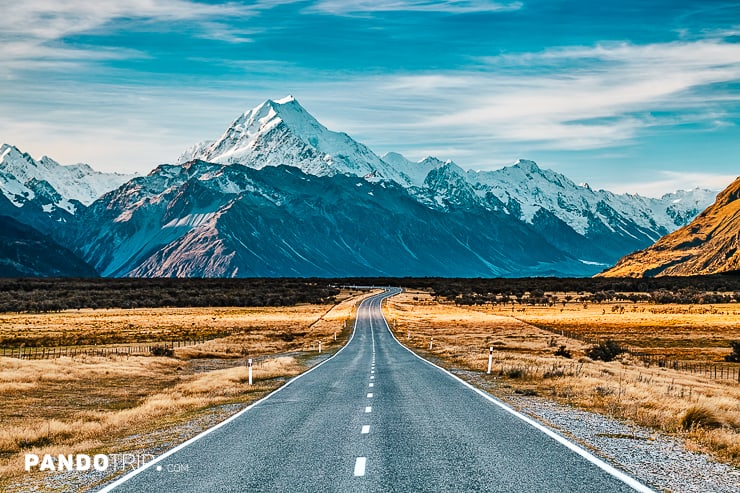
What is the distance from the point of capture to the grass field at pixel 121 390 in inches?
730

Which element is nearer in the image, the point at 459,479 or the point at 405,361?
the point at 459,479

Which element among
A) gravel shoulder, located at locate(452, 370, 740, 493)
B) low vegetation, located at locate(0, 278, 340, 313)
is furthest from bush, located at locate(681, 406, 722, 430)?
low vegetation, located at locate(0, 278, 340, 313)

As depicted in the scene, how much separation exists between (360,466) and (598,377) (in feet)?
74.7

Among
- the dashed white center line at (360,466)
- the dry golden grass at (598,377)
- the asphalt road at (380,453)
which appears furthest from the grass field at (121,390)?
the dry golden grass at (598,377)

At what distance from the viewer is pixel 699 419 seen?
18000 mm

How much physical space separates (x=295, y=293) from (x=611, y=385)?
541 ft

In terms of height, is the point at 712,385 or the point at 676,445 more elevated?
the point at 676,445

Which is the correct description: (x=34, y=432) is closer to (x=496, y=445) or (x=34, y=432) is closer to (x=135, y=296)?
(x=496, y=445)

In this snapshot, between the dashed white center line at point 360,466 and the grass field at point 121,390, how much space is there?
229 inches

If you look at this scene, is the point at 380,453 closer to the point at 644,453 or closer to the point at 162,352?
the point at 644,453

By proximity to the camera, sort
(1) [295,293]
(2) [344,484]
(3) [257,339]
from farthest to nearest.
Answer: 1. (1) [295,293]
2. (3) [257,339]
3. (2) [344,484]

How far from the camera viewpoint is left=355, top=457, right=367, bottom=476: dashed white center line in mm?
12188

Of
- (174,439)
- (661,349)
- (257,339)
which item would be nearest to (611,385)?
(174,439)

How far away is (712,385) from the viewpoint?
4100 cm
